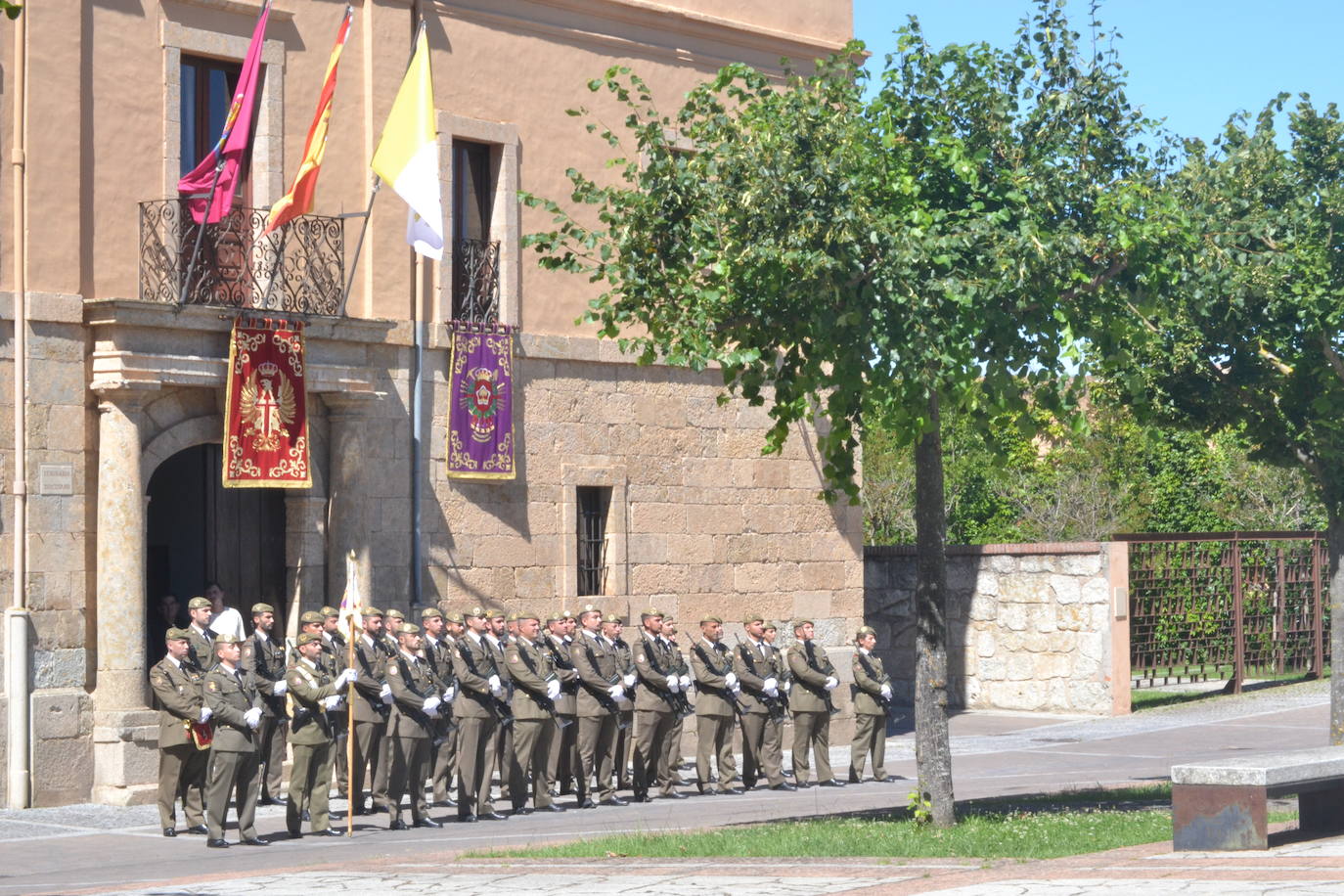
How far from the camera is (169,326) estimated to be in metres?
17.2

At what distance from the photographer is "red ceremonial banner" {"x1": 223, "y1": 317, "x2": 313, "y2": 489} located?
1767cm

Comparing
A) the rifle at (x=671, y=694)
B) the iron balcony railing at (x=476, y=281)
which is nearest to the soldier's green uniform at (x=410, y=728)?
the rifle at (x=671, y=694)

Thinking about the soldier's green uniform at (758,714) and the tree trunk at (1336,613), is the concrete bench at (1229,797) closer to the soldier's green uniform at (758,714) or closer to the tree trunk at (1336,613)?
the tree trunk at (1336,613)

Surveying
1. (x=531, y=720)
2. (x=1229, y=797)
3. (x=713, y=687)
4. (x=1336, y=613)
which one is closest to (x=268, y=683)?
(x=531, y=720)

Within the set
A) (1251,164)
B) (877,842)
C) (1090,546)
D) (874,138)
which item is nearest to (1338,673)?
(1251,164)

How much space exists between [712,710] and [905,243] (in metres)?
7.37

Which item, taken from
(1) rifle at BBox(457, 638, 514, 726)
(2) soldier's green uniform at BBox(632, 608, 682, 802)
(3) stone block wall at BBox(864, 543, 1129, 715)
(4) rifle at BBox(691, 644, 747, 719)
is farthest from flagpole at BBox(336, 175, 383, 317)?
(3) stone block wall at BBox(864, 543, 1129, 715)

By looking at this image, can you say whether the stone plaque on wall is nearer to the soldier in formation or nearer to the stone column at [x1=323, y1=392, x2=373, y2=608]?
the soldier in formation

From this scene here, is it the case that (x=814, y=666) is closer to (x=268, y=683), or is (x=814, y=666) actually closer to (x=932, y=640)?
(x=932, y=640)

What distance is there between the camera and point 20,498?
16.6 meters

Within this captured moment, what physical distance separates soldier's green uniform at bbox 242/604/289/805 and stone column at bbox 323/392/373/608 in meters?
2.14

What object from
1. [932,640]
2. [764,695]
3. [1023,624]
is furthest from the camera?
[1023,624]

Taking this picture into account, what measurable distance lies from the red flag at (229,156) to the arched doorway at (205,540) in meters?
3.11

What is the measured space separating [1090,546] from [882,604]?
3477mm
